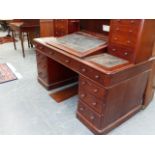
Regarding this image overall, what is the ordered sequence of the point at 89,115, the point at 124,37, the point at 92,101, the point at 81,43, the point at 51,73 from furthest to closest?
1. the point at 51,73
2. the point at 81,43
3. the point at 89,115
4. the point at 92,101
5. the point at 124,37

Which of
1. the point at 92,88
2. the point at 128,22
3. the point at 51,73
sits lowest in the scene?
the point at 51,73

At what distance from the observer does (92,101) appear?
1.56 m

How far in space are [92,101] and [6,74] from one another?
1.95m

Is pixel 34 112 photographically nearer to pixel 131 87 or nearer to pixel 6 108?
pixel 6 108

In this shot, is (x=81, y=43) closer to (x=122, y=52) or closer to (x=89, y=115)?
(x=122, y=52)

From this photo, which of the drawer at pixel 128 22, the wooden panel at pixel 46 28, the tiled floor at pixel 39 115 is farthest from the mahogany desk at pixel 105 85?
the wooden panel at pixel 46 28

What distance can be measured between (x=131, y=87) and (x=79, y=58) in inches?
23.5

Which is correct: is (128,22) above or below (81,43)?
above

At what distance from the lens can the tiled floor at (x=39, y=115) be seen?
5.59 ft

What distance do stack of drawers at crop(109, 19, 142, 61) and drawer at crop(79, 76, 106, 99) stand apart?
39 centimetres

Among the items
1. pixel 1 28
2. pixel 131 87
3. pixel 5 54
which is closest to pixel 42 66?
pixel 131 87

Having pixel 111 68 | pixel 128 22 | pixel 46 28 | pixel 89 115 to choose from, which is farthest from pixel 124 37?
pixel 46 28

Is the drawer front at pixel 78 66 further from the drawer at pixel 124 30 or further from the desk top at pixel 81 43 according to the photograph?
the drawer at pixel 124 30
